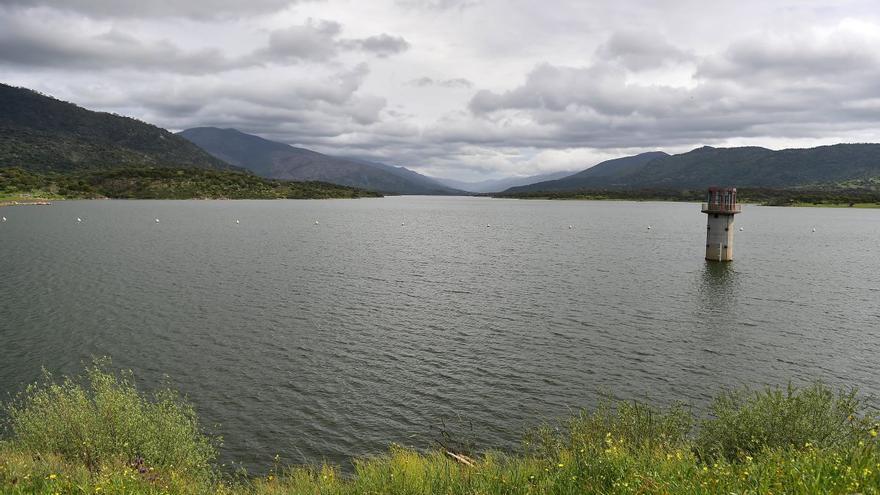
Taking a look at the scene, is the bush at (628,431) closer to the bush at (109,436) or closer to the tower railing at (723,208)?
the bush at (109,436)

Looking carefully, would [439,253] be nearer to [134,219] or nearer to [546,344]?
[546,344]

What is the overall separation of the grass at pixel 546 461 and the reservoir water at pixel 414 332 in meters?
4.81

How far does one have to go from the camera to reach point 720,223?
8356 centimetres

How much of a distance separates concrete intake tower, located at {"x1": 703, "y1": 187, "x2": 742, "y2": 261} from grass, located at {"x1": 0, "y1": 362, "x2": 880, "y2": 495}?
68.3m

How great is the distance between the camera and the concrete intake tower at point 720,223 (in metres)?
80.4

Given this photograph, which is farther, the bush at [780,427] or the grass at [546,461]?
the bush at [780,427]

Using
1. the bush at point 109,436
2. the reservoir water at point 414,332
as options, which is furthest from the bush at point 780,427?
the bush at point 109,436

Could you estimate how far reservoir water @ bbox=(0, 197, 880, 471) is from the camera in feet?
94.4

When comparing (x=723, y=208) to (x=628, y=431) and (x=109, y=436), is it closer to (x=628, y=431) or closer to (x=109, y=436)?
(x=628, y=431)

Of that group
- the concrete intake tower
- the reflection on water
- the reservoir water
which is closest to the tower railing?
the concrete intake tower

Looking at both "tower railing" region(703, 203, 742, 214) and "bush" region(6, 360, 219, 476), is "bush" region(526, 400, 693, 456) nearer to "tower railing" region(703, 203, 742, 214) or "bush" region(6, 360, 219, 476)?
"bush" region(6, 360, 219, 476)

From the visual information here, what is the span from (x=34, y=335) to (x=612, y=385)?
43.6 meters

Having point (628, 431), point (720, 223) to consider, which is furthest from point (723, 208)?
point (628, 431)

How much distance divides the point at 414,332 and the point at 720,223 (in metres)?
63.8
